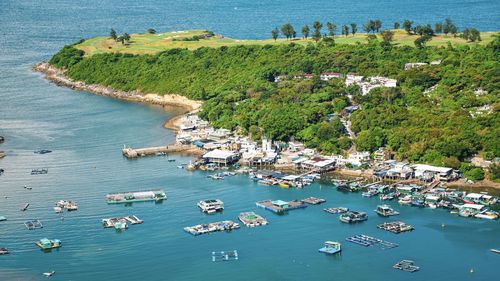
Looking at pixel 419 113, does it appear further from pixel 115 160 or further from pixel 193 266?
pixel 193 266

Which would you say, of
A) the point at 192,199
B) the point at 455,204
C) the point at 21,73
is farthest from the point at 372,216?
the point at 21,73

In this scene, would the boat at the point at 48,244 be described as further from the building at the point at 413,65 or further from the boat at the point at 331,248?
the building at the point at 413,65

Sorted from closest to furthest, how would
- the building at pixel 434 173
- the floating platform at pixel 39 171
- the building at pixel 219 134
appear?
the building at pixel 434 173 < the floating platform at pixel 39 171 < the building at pixel 219 134

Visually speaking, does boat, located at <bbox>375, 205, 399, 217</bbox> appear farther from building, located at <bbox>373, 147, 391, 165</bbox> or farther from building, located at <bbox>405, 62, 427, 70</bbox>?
building, located at <bbox>405, 62, 427, 70</bbox>

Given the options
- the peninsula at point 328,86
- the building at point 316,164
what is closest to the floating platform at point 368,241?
the peninsula at point 328,86

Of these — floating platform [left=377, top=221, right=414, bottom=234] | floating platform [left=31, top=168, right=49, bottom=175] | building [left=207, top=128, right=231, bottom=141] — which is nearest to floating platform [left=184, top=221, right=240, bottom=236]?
floating platform [left=377, top=221, right=414, bottom=234]

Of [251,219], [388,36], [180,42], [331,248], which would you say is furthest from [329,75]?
[331,248]
